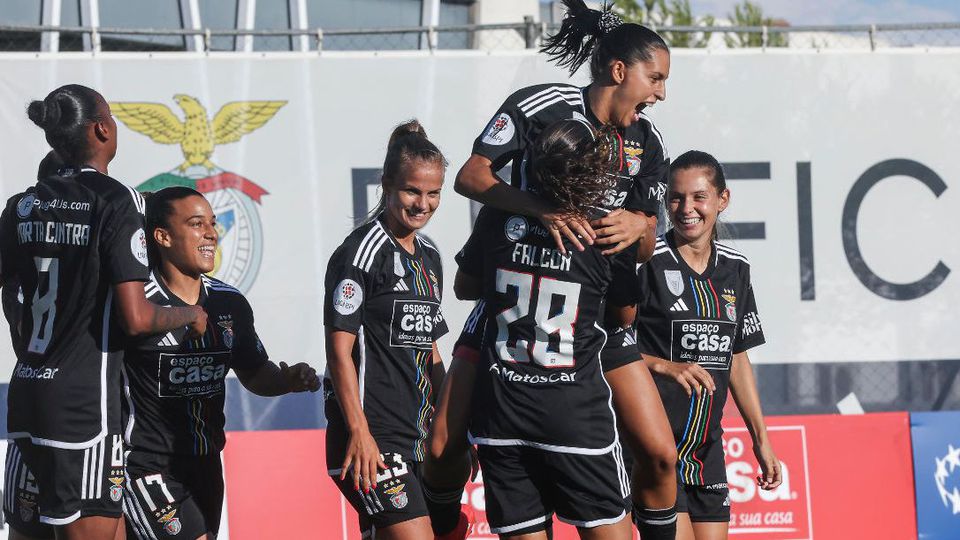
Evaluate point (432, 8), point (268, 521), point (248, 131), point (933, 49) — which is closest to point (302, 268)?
point (248, 131)

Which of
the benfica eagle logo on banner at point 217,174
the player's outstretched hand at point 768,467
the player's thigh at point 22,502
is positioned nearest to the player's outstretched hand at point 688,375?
the player's outstretched hand at point 768,467

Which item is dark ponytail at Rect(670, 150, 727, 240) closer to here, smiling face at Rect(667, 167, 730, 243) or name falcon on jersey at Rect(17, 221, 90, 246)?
smiling face at Rect(667, 167, 730, 243)

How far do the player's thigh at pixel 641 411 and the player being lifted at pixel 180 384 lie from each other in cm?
135

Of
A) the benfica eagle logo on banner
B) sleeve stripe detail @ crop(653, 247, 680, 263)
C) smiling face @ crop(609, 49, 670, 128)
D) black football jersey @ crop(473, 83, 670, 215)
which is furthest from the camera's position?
the benfica eagle logo on banner

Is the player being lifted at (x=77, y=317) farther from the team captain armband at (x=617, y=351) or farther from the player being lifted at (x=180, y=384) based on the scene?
the team captain armband at (x=617, y=351)

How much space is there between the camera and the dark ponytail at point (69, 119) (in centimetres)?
416

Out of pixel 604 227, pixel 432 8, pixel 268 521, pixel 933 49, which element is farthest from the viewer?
pixel 432 8

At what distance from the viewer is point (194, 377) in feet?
14.6

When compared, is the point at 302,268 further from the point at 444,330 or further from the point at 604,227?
the point at 604,227

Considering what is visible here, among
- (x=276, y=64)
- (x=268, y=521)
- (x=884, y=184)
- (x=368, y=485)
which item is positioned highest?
(x=276, y=64)

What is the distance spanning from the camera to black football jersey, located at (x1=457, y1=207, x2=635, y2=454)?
3717 mm

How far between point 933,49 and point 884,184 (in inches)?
44.4

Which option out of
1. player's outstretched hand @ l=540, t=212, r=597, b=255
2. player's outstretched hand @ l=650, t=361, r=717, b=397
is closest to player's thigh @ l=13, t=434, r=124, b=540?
player's outstretched hand @ l=540, t=212, r=597, b=255

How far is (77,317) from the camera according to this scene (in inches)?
161
